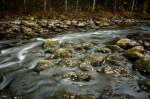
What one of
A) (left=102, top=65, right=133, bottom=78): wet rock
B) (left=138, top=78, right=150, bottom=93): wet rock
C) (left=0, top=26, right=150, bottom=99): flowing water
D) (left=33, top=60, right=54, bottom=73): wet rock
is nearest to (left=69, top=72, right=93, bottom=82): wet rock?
(left=0, top=26, right=150, bottom=99): flowing water

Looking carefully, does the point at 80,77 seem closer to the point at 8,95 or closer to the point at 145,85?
the point at 145,85

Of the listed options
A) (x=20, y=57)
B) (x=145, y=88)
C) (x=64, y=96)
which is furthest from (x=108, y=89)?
(x=20, y=57)

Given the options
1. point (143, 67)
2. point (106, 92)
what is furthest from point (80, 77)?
point (143, 67)

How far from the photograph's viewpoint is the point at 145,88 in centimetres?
540

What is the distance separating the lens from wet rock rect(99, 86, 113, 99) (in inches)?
197

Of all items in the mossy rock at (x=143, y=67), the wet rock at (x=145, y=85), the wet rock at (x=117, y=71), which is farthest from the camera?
the mossy rock at (x=143, y=67)

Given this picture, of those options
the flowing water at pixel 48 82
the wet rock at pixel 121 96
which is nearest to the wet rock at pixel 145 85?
the flowing water at pixel 48 82

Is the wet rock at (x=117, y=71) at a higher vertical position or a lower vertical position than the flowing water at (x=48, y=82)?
higher

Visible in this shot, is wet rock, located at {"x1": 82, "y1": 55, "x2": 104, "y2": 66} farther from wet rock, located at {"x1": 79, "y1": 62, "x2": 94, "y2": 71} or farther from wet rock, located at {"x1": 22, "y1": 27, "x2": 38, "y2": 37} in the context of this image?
wet rock, located at {"x1": 22, "y1": 27, "x2": 38, "y2": 37}

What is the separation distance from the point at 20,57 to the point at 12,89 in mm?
3511

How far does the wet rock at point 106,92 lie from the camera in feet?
16.4

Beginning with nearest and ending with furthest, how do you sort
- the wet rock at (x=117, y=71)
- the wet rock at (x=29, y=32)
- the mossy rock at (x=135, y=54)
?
1. the wet rock at (x=117, y=71)
2. the mossy rock at (x=135, y=54)
3. the wet rock at (x=29, y=32)

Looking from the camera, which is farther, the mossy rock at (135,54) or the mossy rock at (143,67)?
the mossy rock at (135,54)

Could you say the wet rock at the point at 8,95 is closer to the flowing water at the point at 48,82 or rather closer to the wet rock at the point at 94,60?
the flowing water at the point at 48,82
